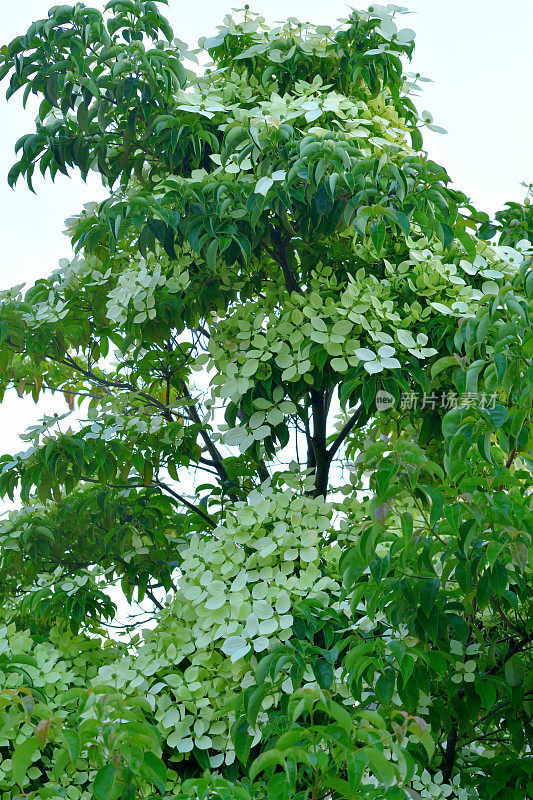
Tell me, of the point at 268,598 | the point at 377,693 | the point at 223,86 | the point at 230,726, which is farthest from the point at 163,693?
the point at 223,86

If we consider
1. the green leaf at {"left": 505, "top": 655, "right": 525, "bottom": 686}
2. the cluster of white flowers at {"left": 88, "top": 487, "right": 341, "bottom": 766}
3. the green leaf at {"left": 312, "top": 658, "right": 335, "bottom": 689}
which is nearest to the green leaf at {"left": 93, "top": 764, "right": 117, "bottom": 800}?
the cluster of white flowers at {"left": 88, "top": 487, "right": 341, "bottom": 766}

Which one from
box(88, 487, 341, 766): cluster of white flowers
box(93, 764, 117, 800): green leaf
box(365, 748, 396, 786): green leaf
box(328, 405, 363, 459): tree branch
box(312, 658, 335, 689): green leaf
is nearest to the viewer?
box(365, 748, 396, 786): green leaf

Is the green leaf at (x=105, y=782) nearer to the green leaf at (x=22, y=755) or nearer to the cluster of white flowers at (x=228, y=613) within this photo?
the green leaf at (x=22, y=755)

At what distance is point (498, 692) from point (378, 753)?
30.5 inches

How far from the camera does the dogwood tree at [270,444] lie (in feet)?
5.84

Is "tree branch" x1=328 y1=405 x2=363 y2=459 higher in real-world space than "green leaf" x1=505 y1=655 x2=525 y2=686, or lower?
higher

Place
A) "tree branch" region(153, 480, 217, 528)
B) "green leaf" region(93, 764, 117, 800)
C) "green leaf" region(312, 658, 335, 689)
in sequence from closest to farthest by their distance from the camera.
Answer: "green leaf" region(93, 764, 117, 800) < "green leaf" region(312, 658, 335, 689) < "tree branch" region(153, 480, 217, 528)

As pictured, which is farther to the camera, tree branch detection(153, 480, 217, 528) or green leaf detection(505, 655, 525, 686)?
tree branch detection(153, 480, 217, 528)

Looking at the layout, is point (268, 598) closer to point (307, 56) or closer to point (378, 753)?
point (378, 753)

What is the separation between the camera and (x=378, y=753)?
59.8 inches

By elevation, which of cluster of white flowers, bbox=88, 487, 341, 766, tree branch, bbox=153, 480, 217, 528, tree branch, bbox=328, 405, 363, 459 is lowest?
cluster of white flowers, bbox=88, 487, 341, 766

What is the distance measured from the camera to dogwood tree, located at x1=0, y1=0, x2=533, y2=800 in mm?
1780

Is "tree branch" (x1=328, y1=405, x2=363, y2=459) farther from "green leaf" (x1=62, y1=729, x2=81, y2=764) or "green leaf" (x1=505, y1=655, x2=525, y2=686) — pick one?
"green leaf" (x1=62, y1=729, x2=81, y2=764)

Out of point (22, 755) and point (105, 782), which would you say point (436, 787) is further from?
point (22, 755)
